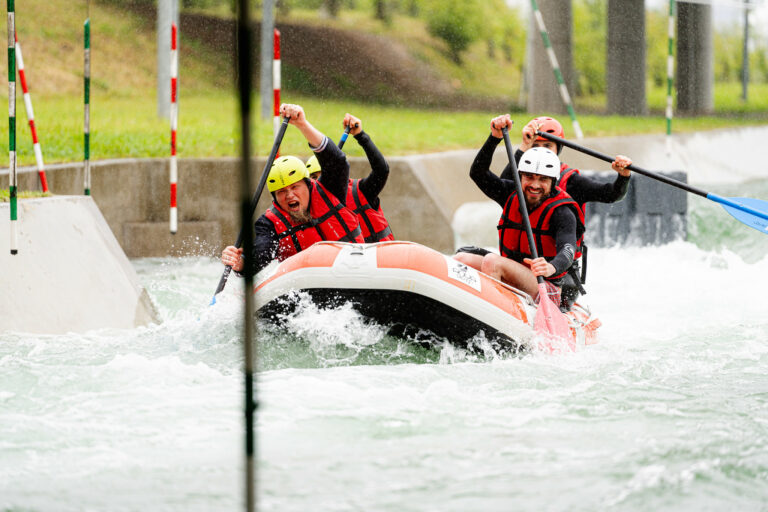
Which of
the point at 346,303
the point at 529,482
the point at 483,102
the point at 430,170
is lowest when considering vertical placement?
the point at 529,482

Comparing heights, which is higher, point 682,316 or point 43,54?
point 43,54

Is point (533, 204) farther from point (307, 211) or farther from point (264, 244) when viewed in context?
point (264, 244)

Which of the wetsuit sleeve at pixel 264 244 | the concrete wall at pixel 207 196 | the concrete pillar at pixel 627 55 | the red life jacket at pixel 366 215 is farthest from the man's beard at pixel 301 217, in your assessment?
the concrete pillar at pixel 627 55

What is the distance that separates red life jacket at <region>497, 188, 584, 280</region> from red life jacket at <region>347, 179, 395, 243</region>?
0.68 metres

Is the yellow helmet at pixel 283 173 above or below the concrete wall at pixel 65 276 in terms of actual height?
above

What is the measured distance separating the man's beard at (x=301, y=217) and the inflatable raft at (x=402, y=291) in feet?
1.51

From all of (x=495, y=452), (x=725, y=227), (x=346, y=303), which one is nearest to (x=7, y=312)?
(x=346, y=303)

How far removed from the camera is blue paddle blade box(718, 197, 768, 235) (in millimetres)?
6441

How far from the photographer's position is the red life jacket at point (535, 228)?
5.84 metres

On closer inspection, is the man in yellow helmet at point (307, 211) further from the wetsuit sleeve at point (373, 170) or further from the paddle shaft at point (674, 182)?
the paddle shaft at point (674, 182)

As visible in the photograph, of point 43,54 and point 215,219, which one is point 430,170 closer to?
point 215,219

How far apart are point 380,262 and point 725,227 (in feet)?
21.4

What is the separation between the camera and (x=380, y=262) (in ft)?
16.5

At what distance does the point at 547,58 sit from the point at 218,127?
6376mm
